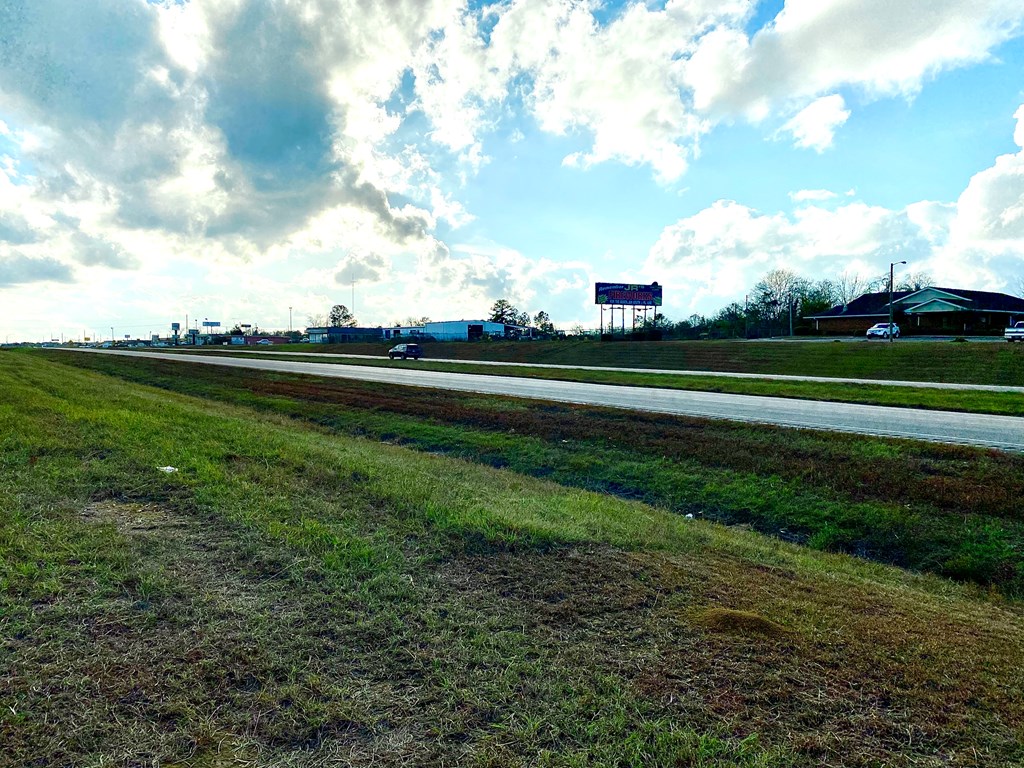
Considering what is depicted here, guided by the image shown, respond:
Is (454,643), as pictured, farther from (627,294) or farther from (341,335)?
(341,335)

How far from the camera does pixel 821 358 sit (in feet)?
130

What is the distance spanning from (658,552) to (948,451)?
776 cm

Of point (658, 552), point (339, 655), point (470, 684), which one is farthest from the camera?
point (658, 552)

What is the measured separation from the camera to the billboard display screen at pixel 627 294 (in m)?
75.8

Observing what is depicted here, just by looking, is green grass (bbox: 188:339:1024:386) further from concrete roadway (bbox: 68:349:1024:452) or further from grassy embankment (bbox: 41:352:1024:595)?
grassy embankment (bbox: 41:352:1024:595)

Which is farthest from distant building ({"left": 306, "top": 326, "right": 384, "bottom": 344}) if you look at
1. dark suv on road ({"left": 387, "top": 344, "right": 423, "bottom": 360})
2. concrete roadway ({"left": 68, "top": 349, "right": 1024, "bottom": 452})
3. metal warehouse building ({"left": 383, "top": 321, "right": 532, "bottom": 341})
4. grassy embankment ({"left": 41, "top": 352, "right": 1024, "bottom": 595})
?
grassy embankment ({"left": 41, "top": 352, "right": 1024, "bottom": 595})

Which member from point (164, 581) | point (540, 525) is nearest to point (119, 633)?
point (164, 581)

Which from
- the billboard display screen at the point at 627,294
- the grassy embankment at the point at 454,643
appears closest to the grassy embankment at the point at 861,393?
the grassy embankment at the point at 454,643

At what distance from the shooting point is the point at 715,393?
2192 cm

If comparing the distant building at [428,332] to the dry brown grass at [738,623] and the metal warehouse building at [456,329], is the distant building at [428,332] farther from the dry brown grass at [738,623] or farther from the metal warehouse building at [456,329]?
the dry brown grass at [738,623]

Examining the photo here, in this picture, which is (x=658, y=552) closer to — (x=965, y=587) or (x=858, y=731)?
(x=858, y=731)

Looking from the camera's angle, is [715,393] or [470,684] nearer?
[470,684]

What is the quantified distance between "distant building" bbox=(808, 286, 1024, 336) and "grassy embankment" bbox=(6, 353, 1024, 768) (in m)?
63.0

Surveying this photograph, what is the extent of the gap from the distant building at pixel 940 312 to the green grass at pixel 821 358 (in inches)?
880
